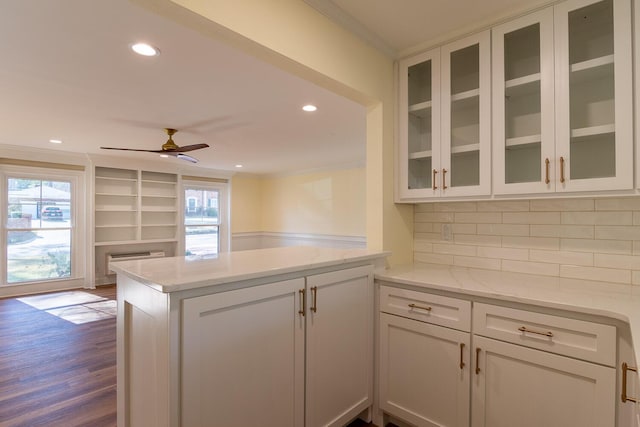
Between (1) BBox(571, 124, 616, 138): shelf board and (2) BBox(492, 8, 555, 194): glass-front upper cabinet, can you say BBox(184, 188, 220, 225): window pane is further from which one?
(1) BBox(571, 124, 616, 138): shelf board

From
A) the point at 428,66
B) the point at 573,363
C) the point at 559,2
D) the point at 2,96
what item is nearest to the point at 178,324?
the point at 573,363

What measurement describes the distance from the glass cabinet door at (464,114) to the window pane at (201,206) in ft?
21.1

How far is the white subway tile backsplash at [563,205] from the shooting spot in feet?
6.02

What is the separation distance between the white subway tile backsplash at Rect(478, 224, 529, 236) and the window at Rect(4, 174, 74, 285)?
21.5 ft

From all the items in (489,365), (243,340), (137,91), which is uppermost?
(137,91)

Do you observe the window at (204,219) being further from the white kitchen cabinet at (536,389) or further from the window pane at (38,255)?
the white kitchen cabinet at (536,389)

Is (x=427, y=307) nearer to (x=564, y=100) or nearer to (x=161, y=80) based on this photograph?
(x=564, y=100)

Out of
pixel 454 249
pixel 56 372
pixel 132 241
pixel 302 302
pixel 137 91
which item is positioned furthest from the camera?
pixel 132 241

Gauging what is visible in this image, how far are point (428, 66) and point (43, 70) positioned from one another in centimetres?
279

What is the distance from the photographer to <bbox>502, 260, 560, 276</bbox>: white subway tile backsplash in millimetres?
1936

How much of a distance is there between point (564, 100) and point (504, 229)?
817 millimetres

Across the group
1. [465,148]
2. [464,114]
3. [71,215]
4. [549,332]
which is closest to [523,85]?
[464,114]

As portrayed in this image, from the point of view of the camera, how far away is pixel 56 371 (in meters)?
2.74

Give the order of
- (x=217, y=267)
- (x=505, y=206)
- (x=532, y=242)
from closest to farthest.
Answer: (x=217, y=267) < (x=532, y=242) < (x=505, y=206)
